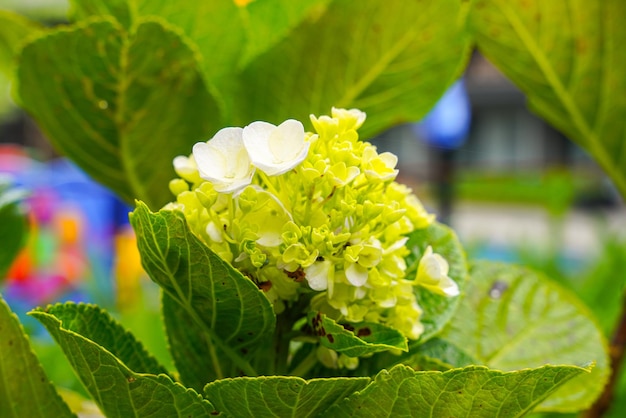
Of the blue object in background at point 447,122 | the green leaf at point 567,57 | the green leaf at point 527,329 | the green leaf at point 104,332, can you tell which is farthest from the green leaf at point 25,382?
the blue object in background at point 447,122

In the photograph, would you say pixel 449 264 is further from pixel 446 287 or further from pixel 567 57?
pixel 567 57

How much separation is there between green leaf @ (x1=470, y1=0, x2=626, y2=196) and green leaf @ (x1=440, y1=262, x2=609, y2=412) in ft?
0.52

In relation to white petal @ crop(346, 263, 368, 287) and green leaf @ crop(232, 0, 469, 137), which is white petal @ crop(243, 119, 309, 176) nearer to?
white petal @ crop(346, 263, 368, 287)

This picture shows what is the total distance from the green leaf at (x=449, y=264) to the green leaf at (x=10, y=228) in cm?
32

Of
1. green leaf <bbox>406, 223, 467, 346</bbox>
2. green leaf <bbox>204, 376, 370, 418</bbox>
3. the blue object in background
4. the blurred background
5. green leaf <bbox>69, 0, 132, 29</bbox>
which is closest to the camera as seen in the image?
green leaf <bbox>204, 376, 370, 418</bbox>

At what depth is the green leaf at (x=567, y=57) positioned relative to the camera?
0.54 m

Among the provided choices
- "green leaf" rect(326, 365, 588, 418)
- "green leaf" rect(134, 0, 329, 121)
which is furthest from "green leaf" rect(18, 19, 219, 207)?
"green leaf" rect(326, 365, 588, 418)

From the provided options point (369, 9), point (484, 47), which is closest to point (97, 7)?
point (369, 9)

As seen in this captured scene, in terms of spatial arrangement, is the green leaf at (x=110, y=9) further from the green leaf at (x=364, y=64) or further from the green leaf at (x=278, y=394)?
the green leaf at (x=278, y=394)

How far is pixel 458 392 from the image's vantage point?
0.94 feet

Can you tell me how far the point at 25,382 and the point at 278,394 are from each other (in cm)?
16

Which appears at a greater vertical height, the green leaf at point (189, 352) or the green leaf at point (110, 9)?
the green leaf at point (110, 9)

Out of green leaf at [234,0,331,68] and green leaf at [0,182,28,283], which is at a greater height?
green leaf at [234,0,331,68]

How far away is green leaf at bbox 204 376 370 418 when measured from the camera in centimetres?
28
